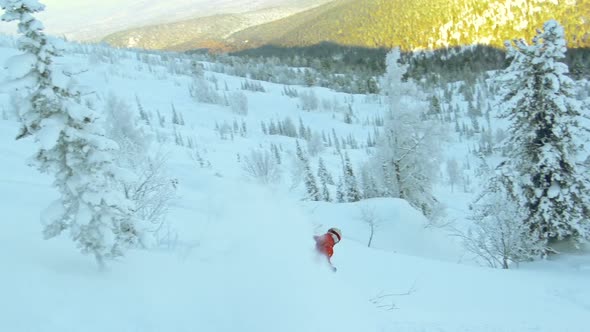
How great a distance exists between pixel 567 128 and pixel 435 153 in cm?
1173

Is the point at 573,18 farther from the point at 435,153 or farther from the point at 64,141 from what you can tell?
the point at 64,141

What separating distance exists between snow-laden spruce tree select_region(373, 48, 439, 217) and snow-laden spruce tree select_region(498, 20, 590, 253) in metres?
10.2

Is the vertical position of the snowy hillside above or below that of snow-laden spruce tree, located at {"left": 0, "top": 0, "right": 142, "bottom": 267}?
below

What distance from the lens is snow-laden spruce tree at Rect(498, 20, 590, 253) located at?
18.8 m

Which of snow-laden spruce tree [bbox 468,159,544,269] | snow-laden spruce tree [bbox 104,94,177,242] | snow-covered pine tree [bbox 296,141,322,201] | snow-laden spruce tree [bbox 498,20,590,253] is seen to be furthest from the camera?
snow-covered pine tree [bbox 296,141,322,201]

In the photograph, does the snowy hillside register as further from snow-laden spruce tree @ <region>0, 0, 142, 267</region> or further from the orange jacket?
snow-laden spruce tree @ <region>0, 0, 142, 267</region>

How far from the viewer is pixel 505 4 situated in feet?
571

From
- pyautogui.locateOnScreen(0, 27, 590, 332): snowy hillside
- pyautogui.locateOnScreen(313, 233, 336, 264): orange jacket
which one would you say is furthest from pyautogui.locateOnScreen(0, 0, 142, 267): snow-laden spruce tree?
pyautogui.locateOnScreen(313, 233, 336, 264): orange jacket

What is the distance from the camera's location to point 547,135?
1975cm

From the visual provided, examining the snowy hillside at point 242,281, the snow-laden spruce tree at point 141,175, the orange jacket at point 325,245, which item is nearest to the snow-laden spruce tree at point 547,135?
the snowy hillside at point 242,281

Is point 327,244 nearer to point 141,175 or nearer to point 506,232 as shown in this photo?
point 141,175

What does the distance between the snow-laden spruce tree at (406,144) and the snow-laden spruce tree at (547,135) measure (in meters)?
10.2

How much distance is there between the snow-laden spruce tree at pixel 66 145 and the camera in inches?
223

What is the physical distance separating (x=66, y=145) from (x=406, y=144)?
2742cm
